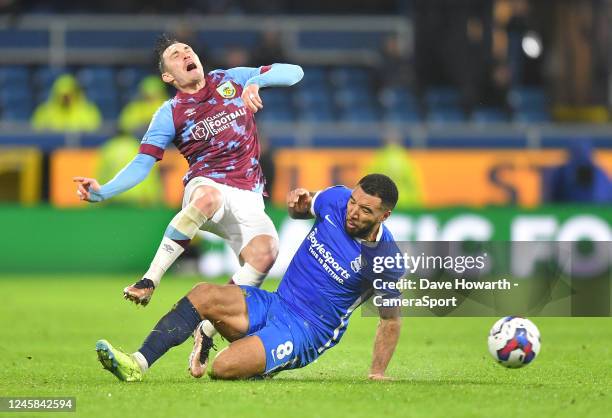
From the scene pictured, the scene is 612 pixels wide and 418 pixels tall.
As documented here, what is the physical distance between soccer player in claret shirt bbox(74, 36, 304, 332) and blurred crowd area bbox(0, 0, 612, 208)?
806 centimetres

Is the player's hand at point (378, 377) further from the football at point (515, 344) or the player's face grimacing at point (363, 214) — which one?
the player's face grimacing at point (363, 214)

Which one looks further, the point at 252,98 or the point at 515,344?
the point at 252,98

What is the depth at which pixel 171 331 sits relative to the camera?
756 cm

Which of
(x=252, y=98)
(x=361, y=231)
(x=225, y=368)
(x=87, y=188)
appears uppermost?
(x=252, y=98)

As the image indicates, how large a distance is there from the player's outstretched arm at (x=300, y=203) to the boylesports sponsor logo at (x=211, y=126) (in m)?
1.03

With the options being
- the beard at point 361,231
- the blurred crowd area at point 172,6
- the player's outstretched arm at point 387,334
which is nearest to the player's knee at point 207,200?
the beard at point 361,231

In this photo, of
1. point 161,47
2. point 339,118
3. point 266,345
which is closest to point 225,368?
point 266,345

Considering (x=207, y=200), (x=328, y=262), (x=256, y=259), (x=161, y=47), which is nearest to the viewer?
(x=328, y=262)

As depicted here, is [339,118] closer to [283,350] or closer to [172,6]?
[172,6]

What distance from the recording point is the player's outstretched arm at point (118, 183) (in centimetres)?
809

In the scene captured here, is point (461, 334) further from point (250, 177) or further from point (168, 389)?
point (168, 389)

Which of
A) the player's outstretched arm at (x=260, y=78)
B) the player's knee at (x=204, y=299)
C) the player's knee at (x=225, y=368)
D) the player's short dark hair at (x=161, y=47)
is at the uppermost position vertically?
the player's short dark hair at (x=161, y=47)

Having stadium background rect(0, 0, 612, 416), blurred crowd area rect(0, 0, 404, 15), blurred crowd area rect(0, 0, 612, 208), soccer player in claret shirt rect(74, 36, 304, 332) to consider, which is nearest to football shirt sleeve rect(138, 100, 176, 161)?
soccer player in claret shirt rect(74, 36, 304, 332)

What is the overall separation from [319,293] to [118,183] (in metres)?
Result: 1.47
